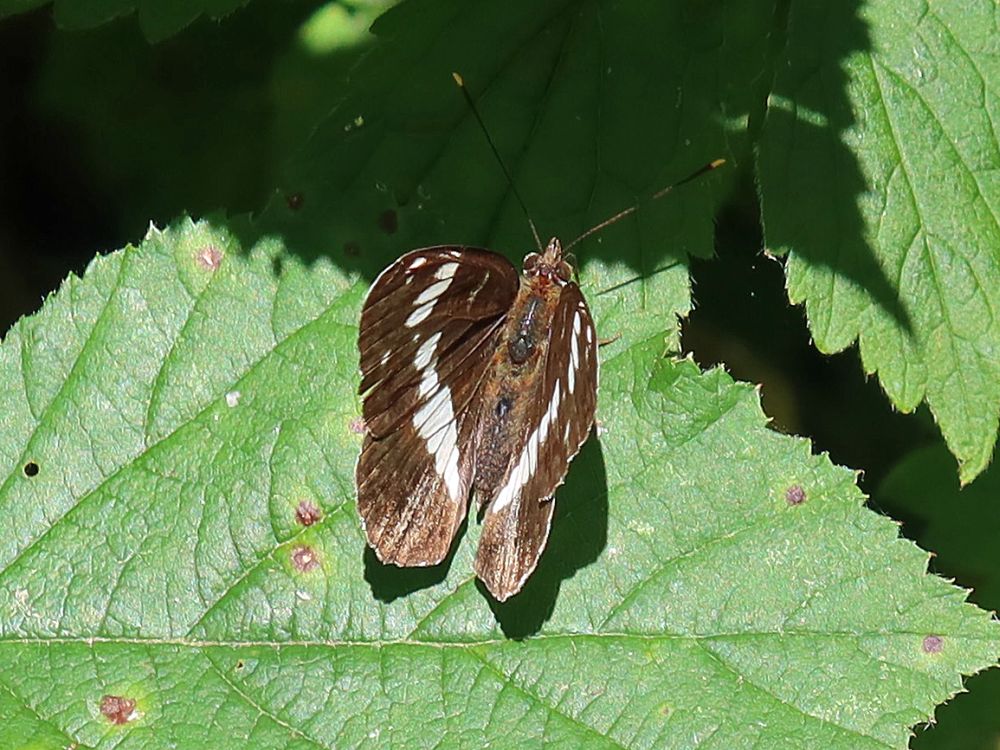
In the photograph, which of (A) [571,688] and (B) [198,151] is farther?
(B) [198,151]

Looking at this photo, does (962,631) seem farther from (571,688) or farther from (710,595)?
(571,688)

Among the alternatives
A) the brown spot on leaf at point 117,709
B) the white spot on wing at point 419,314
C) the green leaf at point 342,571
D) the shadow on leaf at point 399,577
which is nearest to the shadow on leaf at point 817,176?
the green leaf at point 342,571

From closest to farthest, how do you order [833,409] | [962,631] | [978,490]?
1. [962,631]
2. [978,490]
3. [833,409]

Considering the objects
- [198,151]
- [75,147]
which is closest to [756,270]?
[198,151]

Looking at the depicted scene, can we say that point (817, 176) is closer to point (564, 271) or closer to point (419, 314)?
point (564, 271)

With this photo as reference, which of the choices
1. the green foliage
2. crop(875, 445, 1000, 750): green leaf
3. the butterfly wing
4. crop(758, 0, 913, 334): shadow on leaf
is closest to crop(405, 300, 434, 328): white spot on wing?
the butterfly wing

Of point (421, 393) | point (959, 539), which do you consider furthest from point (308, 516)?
point (959, 539)

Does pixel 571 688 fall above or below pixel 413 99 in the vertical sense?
below
